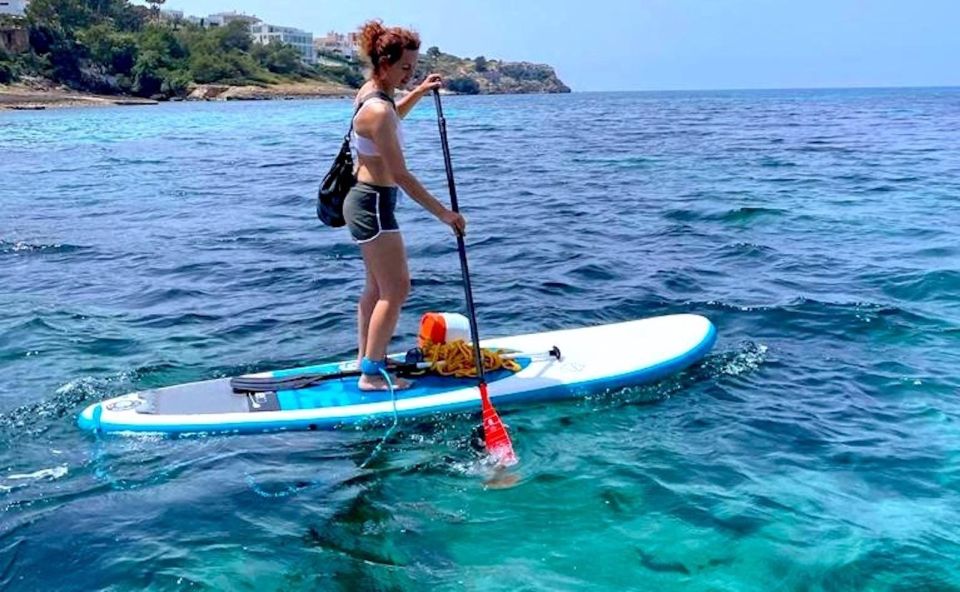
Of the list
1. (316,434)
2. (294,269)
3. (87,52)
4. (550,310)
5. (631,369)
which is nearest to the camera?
(316,434)

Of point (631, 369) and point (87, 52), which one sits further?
point (87, 52)

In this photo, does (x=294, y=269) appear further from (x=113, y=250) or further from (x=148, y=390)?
(x=148, y=390)

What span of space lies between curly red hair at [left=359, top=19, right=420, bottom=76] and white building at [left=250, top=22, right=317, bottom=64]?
17801 cm

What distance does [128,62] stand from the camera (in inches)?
4065

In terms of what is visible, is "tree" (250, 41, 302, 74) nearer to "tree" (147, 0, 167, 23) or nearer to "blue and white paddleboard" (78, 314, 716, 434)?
"tree" (147, 0, 167, 23)

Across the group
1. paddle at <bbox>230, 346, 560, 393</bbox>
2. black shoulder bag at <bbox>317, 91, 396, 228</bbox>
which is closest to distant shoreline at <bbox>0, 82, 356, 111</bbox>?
paddle at <bbox>230, 346, 560, 393</bbox>

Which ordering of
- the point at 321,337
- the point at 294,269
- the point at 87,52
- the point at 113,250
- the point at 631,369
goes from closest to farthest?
the point at 631,369, the point at 321,337, the point at 294,269, the point at 113,250, the point at 87,52

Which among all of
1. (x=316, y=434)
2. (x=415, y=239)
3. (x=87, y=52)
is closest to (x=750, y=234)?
(x=415, y=239)

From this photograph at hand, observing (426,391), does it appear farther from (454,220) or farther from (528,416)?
(454,220)

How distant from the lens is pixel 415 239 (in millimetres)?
13422

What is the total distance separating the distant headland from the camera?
298ft

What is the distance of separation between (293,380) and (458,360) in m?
1.26

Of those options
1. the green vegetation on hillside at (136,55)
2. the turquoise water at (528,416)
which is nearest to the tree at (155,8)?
the green vegetation on hillside at (136,55)

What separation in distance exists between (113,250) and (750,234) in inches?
372
